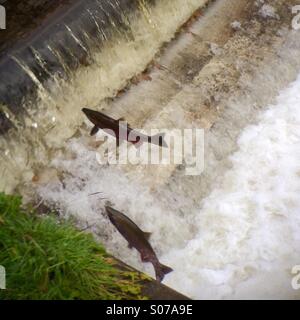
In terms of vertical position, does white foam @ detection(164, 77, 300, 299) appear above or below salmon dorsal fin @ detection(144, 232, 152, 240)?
below

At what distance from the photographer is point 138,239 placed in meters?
4.12

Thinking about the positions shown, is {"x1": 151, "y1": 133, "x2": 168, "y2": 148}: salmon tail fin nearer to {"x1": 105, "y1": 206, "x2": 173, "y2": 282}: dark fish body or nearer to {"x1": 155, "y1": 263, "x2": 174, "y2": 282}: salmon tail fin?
{"x1": 105, "y1": 206, "x2": 173, "y2": 282}: dark fish body

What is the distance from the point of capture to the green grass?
332 centimetres

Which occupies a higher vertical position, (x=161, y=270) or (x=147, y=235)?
(x=147, y=235)

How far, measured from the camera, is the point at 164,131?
4.91 m
